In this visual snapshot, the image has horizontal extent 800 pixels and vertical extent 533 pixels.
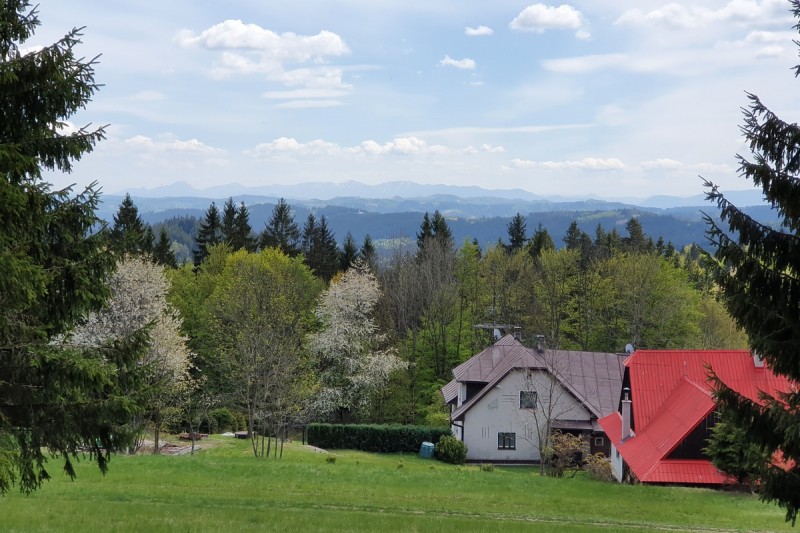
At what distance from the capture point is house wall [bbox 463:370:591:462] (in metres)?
45.8

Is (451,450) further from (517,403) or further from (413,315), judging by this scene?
(413,315)

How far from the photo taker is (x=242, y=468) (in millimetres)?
26312

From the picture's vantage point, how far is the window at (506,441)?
152ft

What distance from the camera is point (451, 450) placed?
4431cm

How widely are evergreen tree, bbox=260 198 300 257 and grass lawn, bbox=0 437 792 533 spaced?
57258 mm

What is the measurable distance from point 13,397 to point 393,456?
36.9 metres

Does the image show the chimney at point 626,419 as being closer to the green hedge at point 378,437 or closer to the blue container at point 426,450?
the blue container at point 426,450

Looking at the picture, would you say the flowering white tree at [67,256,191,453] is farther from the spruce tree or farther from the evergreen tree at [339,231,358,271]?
the evergreen tree at [339,231,358,271]

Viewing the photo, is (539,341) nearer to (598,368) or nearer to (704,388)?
(598,368)

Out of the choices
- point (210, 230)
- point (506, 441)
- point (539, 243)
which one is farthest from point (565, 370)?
point (539, 243)

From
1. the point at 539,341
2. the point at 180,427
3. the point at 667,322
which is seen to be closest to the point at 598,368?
the point at 539,341

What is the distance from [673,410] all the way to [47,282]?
93.1ft

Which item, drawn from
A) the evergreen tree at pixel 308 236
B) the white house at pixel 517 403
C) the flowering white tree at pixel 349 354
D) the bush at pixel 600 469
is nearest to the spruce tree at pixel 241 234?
the evergreen tree at pixel 308 236

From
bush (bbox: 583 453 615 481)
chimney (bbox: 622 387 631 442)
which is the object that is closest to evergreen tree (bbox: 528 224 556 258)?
chimney (bbox: 622 387 631 442)
